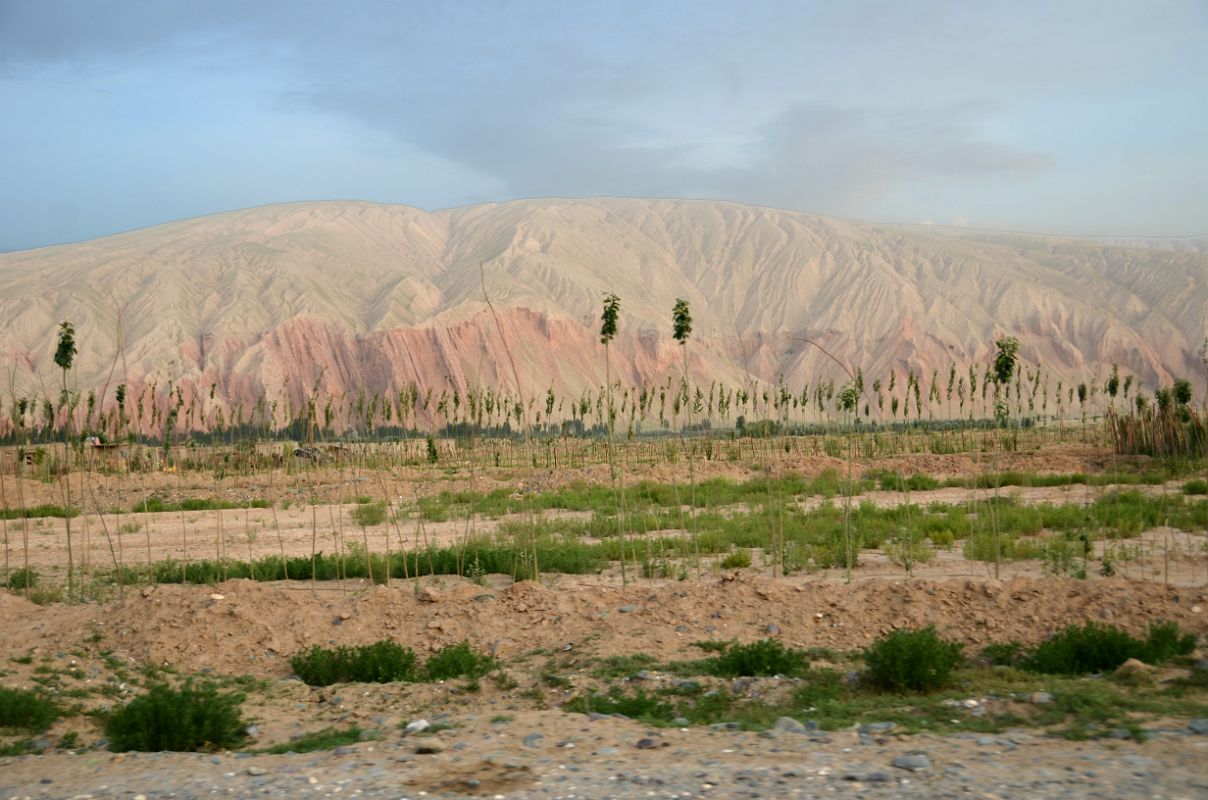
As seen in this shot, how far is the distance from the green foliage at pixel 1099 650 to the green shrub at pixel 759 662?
190cm

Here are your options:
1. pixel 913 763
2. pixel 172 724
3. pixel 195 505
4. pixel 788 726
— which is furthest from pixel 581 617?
pixel 195 505

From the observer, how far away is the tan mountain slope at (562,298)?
82.6 meters

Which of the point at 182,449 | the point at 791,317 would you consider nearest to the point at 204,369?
the point at 182,449

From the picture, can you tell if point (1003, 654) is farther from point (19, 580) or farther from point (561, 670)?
point (19, 580)

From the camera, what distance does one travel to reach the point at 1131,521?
16.3m

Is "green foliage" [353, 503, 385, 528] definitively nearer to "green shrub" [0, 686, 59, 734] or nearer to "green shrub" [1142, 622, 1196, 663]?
"green shrub" [0, 686, 59, 734]

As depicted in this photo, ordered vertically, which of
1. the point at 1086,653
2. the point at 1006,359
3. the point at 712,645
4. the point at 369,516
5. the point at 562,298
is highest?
the point at 562,298

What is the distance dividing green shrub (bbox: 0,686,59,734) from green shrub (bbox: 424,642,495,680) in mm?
2853

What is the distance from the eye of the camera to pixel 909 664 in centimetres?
735

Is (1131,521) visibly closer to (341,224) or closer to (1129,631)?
(1129,631)

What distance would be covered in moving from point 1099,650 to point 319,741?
606cm

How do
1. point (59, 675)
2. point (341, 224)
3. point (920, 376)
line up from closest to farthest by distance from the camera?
point (59, 675) → point (920, 376) → point (341, 224)

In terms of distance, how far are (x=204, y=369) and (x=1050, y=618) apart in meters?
78.3

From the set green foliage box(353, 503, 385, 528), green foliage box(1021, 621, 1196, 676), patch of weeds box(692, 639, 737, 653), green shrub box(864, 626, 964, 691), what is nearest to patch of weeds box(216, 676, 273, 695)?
patch of weeds box(692, 639, 737, 653)
